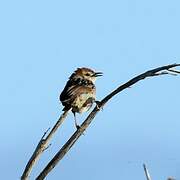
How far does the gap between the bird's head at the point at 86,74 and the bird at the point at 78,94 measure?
0.06 m

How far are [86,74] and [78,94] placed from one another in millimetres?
1175

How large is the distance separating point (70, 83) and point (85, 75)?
64 cm

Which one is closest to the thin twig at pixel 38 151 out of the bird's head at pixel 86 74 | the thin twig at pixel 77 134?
the thin twig at pixel 77 134

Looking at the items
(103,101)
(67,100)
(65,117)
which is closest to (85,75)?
(67,100)

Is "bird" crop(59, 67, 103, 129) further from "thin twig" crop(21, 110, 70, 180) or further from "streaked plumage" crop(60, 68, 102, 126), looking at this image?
"thin twig" crop(21, 110, 70, 180)

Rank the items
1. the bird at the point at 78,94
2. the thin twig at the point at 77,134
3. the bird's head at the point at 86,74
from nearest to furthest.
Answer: the thin twig at the point at 77,134 → the bird at the point at 78,94 → the bird's head at the point at 86,74

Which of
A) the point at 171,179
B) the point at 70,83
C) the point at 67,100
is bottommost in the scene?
the point at 171,179

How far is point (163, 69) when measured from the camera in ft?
13.1

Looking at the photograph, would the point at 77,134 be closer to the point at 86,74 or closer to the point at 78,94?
the point at 78,94

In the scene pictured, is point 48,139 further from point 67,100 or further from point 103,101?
point 67,100

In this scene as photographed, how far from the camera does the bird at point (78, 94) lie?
8.56 m

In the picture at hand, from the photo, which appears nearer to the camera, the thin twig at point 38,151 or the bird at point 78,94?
the thin twig at point 38,151

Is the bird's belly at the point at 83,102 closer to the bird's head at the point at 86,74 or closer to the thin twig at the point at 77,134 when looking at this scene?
the bird's head at the point at 86,74

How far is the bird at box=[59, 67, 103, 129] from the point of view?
8.56 meters
